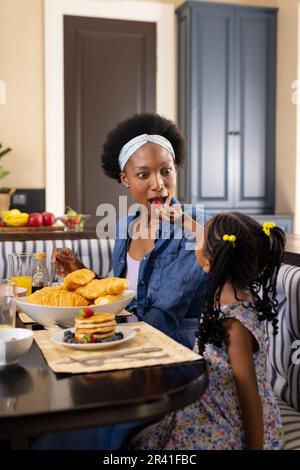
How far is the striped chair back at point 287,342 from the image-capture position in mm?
1964

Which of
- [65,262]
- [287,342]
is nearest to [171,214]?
[65,262]

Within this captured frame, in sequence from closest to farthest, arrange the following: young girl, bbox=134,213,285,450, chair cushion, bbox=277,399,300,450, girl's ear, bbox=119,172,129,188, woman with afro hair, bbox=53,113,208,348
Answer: young girl, bbox=134,213,285,450, chair cushion, bbox=277,399,300,450, woman with afro hair, bbox=53,113,208,348, girl's ear, bbox=119,172,129,188

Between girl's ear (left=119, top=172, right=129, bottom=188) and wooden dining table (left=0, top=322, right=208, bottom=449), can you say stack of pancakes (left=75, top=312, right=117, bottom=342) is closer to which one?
wooden dining table (left=0, top=322, right=208, bottom=449)

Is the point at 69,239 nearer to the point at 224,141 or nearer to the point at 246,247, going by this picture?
the point at 246,247

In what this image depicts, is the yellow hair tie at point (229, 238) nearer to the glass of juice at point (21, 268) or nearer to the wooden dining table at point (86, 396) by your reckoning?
the wooden dining table at point (86, 396)

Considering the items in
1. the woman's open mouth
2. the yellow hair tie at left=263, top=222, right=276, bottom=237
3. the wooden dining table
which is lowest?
the wooden dining table

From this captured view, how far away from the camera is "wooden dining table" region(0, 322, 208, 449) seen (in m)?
0.95

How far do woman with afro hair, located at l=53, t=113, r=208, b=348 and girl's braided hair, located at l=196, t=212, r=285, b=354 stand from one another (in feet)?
1.28

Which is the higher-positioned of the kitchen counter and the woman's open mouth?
the woman's open mouth

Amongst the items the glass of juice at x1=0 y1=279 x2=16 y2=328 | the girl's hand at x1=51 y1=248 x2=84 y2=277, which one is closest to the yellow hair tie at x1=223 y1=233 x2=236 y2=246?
the glass of juice at x1=0 y1=279 x2=16 y2=328

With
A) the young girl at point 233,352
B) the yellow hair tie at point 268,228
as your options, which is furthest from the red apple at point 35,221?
the yellow hair tie at point 268,228

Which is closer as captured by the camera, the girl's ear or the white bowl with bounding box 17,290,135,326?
the white bowl with bounding box 17,290,135,326

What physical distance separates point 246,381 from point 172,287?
64 centimetres

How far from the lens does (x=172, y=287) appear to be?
1.97m
